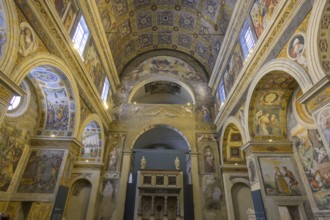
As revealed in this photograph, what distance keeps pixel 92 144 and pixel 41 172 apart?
5.00 meters

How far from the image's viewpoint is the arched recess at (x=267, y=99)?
761 cm

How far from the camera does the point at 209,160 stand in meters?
13.4

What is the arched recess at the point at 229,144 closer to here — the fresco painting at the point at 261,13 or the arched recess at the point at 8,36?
the fresco painting at the point at 261,13

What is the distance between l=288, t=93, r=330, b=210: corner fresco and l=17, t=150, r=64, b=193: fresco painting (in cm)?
923

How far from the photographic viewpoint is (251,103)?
27.7ft

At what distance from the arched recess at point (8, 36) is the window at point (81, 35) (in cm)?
390

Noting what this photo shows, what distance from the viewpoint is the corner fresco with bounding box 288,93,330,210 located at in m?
6.16

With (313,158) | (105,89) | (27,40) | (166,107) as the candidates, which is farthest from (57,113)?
(313,158)

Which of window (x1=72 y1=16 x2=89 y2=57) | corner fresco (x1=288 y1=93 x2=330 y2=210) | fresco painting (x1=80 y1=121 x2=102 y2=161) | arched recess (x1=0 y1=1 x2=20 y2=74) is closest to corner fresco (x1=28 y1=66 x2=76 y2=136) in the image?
window (x1=72 y1=16 x2=89 y2=57)

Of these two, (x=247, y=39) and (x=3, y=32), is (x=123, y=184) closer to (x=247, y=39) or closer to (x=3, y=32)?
(x=3, y=32)

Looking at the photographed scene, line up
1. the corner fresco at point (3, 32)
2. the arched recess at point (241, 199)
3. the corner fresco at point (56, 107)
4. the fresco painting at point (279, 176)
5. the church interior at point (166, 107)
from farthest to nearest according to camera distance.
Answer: the arched recess at point (241, 199) < the corner fresco at point (56, 107) < the fresco painting at point (279, 176) < the church interior at point (166, 107) < the corner fresco at point (3, 32)

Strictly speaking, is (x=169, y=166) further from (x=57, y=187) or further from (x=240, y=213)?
(x=57, y=187)

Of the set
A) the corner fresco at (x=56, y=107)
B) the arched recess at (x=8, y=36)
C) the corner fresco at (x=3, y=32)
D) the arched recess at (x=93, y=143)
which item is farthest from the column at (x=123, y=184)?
the corner fresco at (x=3, y=32)

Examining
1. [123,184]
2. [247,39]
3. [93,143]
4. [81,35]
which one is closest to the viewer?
[247,39]
